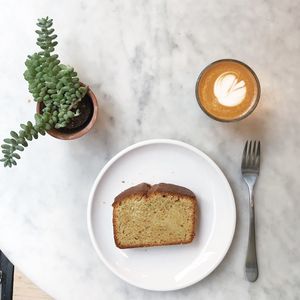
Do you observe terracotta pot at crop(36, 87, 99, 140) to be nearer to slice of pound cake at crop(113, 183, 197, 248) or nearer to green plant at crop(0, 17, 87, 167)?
green plant at crop(0, 17, 87, 167)

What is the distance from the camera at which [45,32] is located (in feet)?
3.83

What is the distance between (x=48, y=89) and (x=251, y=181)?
0.51 metres

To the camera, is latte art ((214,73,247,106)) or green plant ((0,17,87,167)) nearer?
green plant ((0,17,87,167))

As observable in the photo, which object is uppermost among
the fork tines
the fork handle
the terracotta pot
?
the terracotta pot

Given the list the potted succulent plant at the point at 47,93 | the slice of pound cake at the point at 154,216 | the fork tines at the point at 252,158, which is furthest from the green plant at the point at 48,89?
the fork tines at the point at 252,158

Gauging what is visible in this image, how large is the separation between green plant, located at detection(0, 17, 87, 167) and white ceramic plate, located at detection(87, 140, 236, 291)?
17cm

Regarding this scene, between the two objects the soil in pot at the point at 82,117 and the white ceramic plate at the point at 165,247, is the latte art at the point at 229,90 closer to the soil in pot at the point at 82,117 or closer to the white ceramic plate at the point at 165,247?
the white ceramic plate at the point at 165,247

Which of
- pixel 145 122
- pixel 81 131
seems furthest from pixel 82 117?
pixel 145 122

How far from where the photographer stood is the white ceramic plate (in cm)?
128

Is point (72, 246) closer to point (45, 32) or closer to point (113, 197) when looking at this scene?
point (113, 197)

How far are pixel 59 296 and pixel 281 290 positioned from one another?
1.71 feet

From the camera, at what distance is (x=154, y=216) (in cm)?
129

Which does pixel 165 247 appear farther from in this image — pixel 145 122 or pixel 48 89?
pixel 48 89

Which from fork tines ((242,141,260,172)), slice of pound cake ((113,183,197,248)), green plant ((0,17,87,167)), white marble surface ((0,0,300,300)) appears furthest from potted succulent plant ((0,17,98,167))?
fork tines ((242,141,260,172))
